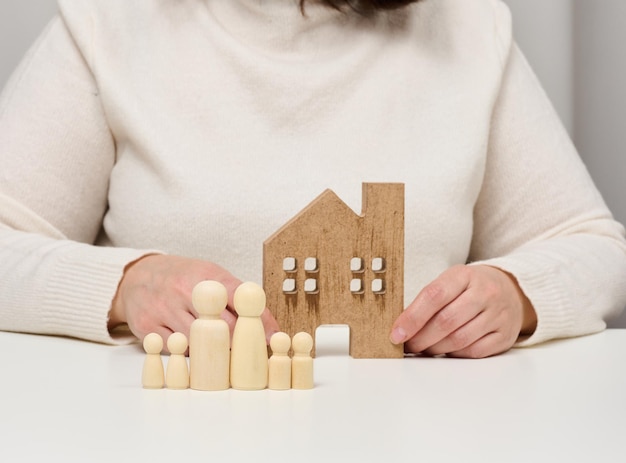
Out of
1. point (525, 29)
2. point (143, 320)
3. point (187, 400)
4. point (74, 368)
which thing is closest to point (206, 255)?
point (143, 320)

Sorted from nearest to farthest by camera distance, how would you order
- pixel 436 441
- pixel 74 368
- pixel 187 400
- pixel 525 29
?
pixel 436 441 → pixel 187 400 → pixel 74 368 → pixel 525 29

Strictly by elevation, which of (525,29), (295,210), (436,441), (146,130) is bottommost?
(436,441)

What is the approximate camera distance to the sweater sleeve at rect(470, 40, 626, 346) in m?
1.26

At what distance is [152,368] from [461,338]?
13.2 inches

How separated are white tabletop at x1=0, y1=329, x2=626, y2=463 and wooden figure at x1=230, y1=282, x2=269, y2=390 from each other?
0.05ft

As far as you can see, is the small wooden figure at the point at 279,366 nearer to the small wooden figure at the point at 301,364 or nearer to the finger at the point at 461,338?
the small wooden figure at the point at 301,364

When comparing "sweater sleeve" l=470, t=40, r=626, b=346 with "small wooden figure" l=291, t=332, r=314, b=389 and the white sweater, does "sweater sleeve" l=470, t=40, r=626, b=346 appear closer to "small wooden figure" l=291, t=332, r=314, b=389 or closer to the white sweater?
the white sweater

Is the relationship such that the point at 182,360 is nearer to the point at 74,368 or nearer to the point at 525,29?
the point at 74,368

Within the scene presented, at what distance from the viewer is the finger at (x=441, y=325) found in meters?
0.94

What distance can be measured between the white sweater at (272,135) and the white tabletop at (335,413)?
345 millimetres

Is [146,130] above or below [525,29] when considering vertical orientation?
below

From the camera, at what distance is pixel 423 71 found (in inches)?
Result: 54.4

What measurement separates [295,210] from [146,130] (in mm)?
229

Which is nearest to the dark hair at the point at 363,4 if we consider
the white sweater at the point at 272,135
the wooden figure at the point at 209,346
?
the white sweater at the point at 272,135
